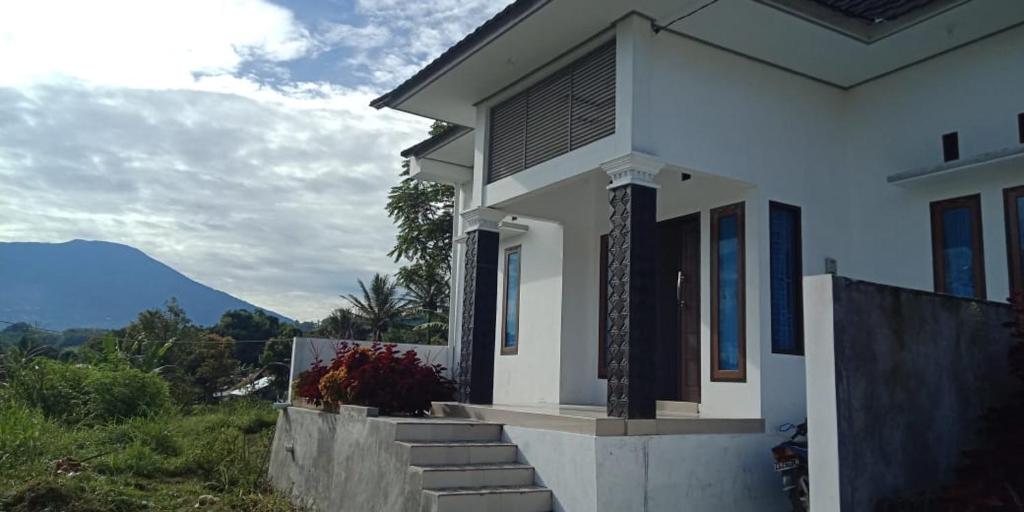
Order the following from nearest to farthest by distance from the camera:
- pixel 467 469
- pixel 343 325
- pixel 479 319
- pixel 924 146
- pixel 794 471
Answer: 1. pixel 794 471
2. pixel 467 469
3. pixel 924 146
4. pixel 479 319
5. pixel 343 325

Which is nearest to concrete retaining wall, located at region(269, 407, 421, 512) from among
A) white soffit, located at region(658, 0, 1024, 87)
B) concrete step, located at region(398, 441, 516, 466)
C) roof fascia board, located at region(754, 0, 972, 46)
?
concrete step, located at region(398, 441, 516, 466)

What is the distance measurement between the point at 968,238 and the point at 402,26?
21.2ft

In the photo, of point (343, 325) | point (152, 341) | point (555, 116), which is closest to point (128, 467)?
point (555, 116)


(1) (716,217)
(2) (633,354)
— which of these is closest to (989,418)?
(2) (633,354)

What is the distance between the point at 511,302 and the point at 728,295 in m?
4.19

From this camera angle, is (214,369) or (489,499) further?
(214,369)

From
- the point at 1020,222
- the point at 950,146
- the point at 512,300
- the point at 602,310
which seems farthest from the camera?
the point at 512,300

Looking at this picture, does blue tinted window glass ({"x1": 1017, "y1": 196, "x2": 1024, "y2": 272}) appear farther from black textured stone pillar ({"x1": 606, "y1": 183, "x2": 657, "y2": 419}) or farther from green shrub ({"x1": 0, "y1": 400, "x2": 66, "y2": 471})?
green shrub ({"x1": 0, "y1": 400, "x2": 66, "y2": 471})

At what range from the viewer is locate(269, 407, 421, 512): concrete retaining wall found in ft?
21.8

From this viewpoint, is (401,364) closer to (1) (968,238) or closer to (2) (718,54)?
(2) (718,54)

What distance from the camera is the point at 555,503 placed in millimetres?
6355

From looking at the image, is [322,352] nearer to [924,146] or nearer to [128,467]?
[128,467]

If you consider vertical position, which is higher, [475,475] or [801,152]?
[801,152]

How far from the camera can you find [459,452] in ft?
22.0
